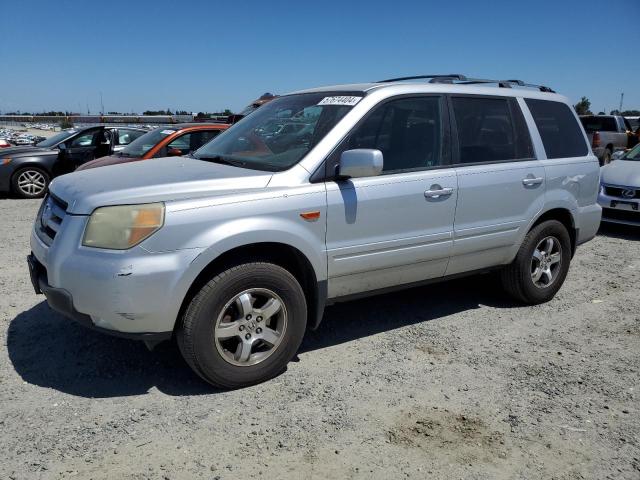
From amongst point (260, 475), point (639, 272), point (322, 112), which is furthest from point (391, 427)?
point (639, 272)

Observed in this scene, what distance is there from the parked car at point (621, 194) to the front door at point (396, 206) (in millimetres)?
5588

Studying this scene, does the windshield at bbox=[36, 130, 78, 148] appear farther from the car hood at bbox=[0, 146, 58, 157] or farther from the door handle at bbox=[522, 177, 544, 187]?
the door handle at bbox=[522, 177, 544, 187]

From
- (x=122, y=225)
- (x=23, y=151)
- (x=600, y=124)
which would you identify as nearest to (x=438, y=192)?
(x=122, y=225)

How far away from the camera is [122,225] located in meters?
3.01

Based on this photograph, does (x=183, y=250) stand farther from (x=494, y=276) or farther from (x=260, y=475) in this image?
(x=494, y=276)

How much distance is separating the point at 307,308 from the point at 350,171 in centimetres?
96

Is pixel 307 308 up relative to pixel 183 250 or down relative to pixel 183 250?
down

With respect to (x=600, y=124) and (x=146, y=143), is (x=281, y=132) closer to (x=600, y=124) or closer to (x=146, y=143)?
(x=146, y=143)

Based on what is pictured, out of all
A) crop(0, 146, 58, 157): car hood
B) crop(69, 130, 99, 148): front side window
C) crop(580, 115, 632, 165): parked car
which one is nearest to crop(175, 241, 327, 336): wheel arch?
crop(0, 146, 58, 157): car hood

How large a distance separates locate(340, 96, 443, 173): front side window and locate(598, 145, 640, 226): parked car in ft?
18.5

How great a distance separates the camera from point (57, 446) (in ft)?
9.21

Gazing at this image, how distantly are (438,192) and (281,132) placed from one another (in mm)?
1216

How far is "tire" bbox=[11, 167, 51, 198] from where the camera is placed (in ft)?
34.9

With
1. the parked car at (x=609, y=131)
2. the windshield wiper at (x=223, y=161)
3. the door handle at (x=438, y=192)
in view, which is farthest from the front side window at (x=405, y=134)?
the parked car at (x=609, y=131)
